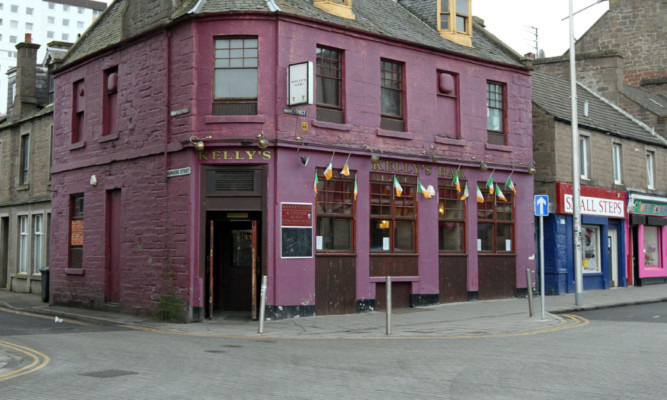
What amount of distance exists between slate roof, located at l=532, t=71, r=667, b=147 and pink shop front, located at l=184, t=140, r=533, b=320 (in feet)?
20.5

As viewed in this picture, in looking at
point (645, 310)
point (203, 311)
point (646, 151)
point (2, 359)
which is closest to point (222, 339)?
point (203, 311)

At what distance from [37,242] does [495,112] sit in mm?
18186

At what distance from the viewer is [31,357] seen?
11.5 metres

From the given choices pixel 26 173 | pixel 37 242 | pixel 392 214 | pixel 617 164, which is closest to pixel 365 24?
pixel 392 214

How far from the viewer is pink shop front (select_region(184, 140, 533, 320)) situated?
17.4m

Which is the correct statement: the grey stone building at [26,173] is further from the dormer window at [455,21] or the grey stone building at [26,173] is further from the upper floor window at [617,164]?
the upper floor window at [617,164]

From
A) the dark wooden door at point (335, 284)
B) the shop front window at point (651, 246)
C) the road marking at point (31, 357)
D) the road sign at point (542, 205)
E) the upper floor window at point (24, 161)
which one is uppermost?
the upper floor window at point (24, 161)

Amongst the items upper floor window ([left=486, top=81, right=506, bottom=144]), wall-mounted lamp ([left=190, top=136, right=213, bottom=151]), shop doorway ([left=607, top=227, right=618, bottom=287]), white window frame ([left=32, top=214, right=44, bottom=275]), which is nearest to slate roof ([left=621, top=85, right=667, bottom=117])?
shop doorway ([left=607, top=227, right=618, bottom=287])

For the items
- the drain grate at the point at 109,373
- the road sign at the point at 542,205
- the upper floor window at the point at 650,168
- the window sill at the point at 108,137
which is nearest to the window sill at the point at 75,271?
the window sill at the point at 108,137

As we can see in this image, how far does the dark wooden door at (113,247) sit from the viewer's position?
20156mm

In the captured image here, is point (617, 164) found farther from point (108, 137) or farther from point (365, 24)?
point (108, 137)

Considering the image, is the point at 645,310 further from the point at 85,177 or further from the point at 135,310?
the point at 85,177

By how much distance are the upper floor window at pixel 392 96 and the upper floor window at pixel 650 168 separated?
1542 cm

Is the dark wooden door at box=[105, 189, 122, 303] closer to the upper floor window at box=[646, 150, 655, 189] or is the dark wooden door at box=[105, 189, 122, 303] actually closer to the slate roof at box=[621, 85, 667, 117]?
the upper floor window at box=[646, 150, 655, 189]
